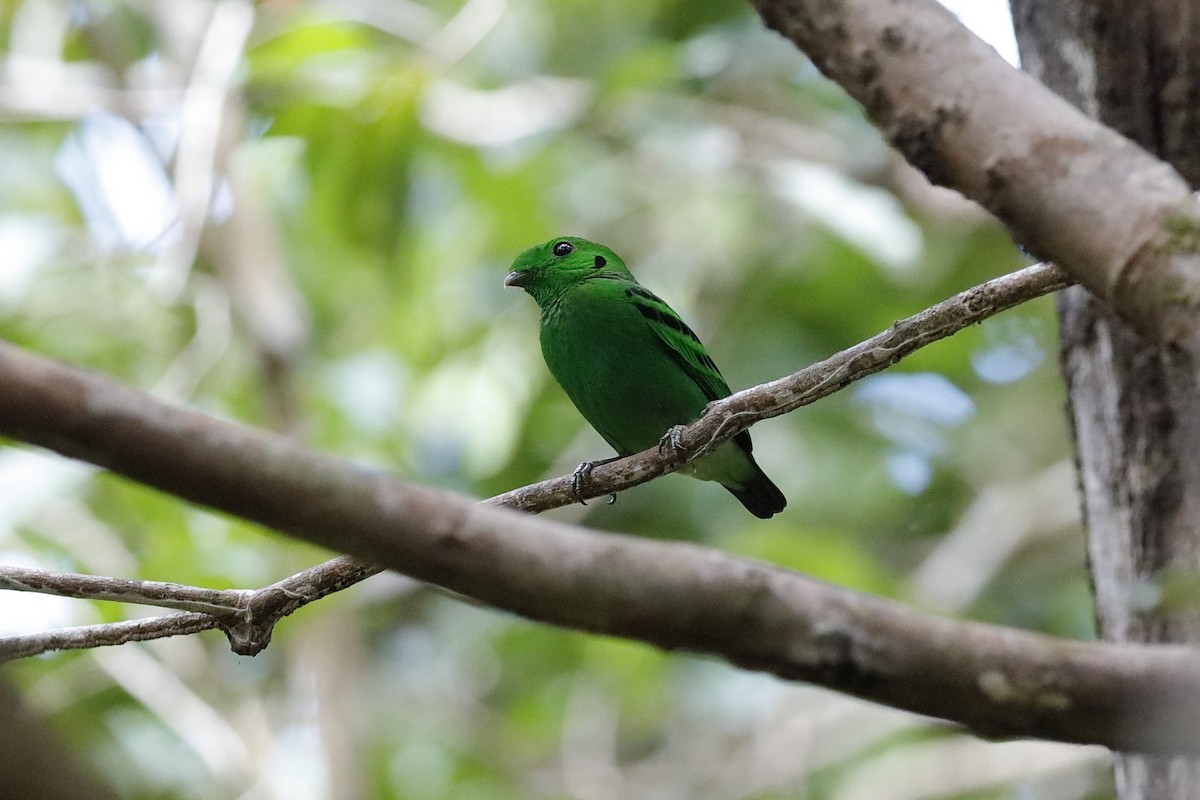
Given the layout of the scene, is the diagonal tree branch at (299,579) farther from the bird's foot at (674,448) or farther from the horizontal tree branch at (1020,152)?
the horizontal tree branch at (1020,152)

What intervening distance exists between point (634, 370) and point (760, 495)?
34.3 inches

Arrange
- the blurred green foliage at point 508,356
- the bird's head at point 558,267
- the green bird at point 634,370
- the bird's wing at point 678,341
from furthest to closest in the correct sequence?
the blurred green foliage at point 508,356 < the bird's head at point 558,267 < the bird's wing at point 678,341 < the green bird at point 634,370

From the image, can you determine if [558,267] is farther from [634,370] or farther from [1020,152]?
[1020,152]

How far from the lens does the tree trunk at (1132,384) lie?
351 centimetres

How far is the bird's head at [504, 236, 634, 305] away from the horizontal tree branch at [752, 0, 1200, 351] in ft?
11.2

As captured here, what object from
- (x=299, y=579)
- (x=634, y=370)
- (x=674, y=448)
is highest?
(x=634, y=370)

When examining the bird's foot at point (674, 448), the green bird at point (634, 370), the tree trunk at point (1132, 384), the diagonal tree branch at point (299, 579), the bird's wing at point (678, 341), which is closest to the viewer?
the diagonal tree branch at point (299, 579)

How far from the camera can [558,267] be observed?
226 inches

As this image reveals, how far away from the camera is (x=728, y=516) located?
9.03m

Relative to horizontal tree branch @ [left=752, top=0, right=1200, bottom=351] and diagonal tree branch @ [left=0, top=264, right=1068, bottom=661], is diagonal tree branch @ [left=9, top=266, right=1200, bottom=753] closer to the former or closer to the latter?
horizontal tree branch @ [left=752, top=0, right=1200, bottom=351]

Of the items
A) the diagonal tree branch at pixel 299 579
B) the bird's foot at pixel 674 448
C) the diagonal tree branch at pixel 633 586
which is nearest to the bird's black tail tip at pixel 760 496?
the bird's foot at pixel 674 448

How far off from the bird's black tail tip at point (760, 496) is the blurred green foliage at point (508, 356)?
5.03ft

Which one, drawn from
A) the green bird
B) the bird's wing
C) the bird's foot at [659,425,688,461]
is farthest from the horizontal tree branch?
the bird's wing

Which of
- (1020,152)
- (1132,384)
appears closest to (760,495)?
(1132,384)
